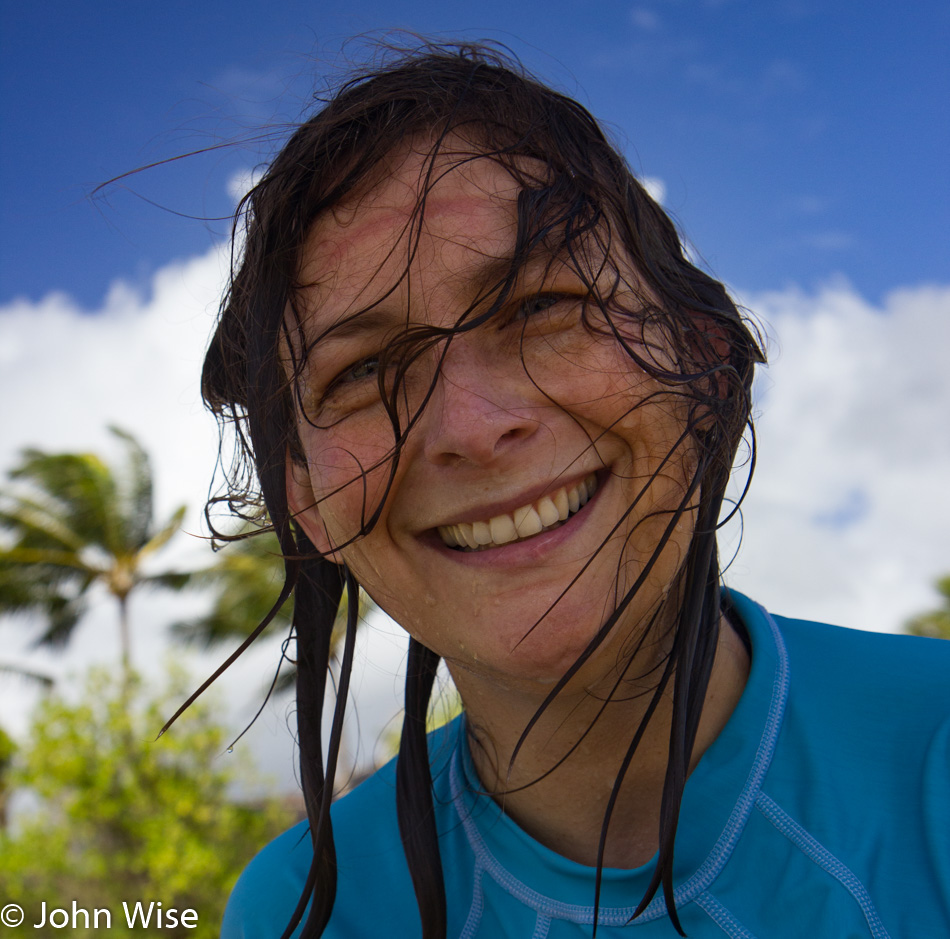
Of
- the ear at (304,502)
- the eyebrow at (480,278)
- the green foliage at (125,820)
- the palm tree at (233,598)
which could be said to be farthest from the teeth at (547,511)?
the palm tree at (233,598)

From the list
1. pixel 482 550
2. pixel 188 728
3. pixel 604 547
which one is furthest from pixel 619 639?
pixel 188 728

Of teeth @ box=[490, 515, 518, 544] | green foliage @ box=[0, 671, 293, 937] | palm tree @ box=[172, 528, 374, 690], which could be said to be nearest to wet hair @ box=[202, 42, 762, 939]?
teeth @ box=[490, 515, 518, 544]

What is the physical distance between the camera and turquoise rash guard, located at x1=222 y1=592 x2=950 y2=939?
62.6 inches

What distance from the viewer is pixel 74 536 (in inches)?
865

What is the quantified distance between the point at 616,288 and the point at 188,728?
55.9 feet

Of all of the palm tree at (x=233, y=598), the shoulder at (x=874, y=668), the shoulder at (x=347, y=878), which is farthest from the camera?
the palm tree at (x=233, y=598)

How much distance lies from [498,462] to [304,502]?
2.32 ft

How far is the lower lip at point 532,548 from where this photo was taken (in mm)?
1683

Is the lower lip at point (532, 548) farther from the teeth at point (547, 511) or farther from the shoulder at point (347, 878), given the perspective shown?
the shoulder at point (347, 878)

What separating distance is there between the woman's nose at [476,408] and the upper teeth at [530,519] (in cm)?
14

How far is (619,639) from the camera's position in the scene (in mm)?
1751

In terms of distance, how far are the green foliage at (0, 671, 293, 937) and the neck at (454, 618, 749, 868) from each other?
49.1ft

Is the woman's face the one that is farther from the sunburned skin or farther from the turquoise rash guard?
the turquoise rash guard

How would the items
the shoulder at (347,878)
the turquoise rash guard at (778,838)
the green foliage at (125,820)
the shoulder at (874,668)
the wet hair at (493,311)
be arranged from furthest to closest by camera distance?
the green foliage at (125,820) < the shoulder at (347,878) < the shoulder at (874,668) < the wet hair at (493,311) < the turquoise rash guard at (778,838)
